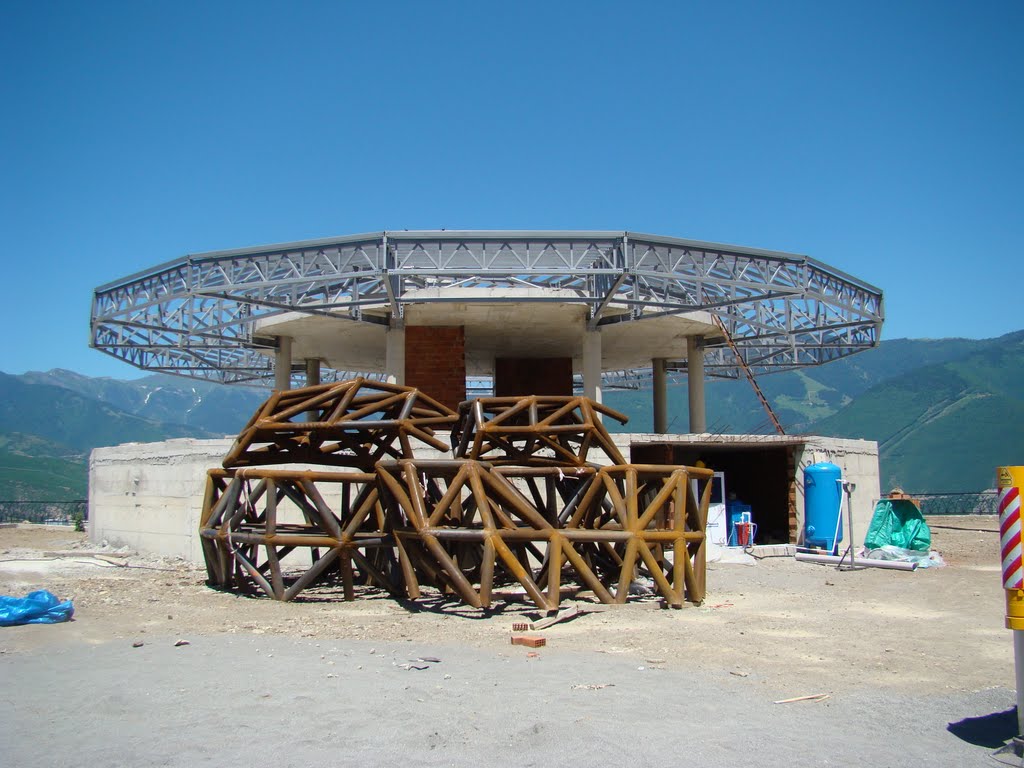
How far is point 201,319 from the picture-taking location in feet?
79.6

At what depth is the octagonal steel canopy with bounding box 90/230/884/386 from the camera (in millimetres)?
18453

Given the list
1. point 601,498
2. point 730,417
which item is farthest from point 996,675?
point 730,417

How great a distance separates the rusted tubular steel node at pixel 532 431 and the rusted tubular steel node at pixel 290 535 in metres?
1.81

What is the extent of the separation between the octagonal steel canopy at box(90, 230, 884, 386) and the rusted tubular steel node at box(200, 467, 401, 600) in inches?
284

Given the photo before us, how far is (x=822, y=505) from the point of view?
60.4 feet

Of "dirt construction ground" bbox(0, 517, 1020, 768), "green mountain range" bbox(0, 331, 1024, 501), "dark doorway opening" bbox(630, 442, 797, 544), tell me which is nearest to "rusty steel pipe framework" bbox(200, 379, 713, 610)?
"dirt construction ground" bbox(0, 517, 1020, 768)

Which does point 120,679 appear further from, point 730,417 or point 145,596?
point 730,417

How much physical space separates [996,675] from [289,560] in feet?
37.1

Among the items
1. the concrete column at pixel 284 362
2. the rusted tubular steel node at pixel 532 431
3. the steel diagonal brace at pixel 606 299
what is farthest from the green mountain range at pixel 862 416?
the rusted tubular steel node at pixel 532 431

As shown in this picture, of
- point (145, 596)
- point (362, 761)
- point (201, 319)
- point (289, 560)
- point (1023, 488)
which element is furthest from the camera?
point (201, 319)

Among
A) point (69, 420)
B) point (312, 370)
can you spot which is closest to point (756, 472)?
point (312, 370)

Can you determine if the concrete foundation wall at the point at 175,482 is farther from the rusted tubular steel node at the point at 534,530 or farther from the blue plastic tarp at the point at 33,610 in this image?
the blue plastic tarp at the point at 33,610

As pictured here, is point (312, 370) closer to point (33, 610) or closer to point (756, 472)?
point (756, 472)

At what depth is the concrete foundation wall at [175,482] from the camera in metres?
16.5
